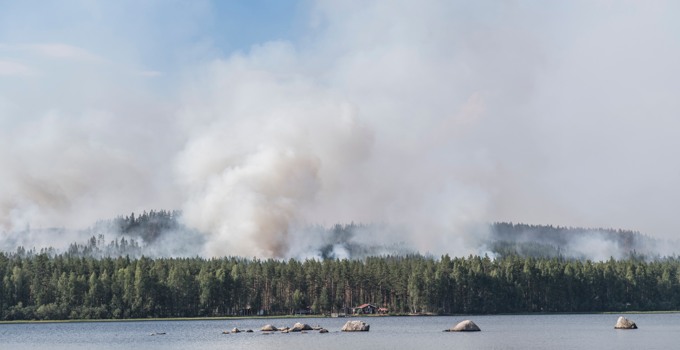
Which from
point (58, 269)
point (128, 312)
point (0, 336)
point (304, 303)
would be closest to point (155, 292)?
point (128, 312)

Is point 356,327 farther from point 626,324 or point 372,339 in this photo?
point 626,324

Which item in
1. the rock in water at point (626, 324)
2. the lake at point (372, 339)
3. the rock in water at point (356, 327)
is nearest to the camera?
the lake at point (372, 339)

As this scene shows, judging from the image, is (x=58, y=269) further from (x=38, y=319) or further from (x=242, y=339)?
(x=242, y=339)

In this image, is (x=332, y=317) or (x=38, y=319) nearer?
(x=38, y=319)

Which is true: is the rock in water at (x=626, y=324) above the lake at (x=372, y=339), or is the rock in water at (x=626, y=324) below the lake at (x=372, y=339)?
above

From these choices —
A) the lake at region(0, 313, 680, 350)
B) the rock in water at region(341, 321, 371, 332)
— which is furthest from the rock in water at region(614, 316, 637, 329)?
the rock in water at region(341, 321, 371, 332)

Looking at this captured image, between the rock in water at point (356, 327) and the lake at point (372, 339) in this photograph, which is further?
the rock in water at point (356, 327)

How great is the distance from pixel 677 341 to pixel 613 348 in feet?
37.4

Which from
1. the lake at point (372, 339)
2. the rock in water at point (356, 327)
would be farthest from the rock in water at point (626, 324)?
the rock in water at point (356, 327)

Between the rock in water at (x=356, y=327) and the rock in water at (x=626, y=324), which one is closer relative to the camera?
the rock in water at (x=356, y=327)

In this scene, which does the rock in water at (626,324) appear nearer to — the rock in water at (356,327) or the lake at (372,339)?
the lake at (372,339)

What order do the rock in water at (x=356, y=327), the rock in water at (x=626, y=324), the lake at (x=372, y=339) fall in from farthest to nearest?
the rock in water at (x=626, y=324) < the rock in water at (x=356, y=327) < the lake at (x=372, y=339)

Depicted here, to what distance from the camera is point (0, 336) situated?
12812 cm

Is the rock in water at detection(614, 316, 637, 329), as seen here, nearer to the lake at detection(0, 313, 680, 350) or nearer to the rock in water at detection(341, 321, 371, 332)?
the lake at detection(0, 313, 680, 350)
